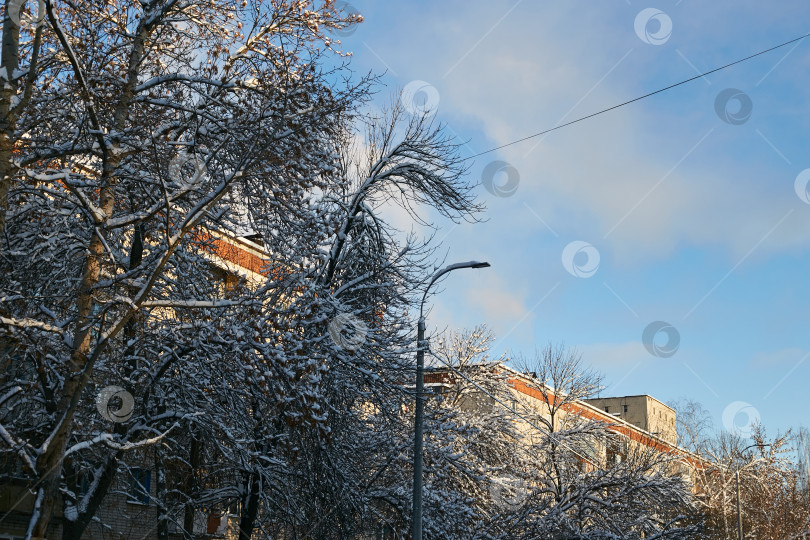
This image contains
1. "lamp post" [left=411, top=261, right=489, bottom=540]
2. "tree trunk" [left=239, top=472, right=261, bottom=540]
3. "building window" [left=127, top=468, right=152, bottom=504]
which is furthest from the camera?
"building window" [left=127, top=468, right=152, bottom=504]

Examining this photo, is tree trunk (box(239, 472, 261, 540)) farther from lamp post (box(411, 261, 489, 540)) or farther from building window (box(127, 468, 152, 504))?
lamp post (box(411, 261, 489, 540))

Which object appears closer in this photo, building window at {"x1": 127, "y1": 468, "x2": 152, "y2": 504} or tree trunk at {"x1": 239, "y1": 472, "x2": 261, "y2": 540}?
tree trunk at {"x1": 239, "y1": 472, "x2": 261, "y2": 540}

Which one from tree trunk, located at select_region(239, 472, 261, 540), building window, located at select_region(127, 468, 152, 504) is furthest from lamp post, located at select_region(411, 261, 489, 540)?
building window, located at select_region(127, 468, 152, 504)

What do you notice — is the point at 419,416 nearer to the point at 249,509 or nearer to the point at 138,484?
the point at 249,509

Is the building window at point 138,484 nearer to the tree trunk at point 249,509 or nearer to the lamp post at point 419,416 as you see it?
the tree trunk at point 249,509

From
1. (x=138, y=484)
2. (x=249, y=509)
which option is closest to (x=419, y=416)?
(x=249, y=509)

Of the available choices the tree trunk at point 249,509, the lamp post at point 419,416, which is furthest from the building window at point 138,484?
the lamp post at point 419,416

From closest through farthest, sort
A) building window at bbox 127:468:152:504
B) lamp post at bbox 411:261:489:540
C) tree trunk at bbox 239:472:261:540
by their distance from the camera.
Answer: lamp post at bbox 411:261:489:540, tree trunk at bbox 239:472:261:540, building window at bbox 127:468:152:504

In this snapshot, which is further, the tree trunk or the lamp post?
the tree trunk

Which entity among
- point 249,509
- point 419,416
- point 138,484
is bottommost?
point 249,509

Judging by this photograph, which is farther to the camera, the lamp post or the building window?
the building window

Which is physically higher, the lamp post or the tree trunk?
the lamp post

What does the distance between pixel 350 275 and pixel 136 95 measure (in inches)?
249

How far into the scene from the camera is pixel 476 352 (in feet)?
111
